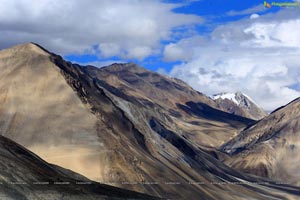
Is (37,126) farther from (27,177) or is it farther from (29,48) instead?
(27,177)

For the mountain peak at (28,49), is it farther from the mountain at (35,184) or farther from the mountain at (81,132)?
the mountain at (35,184)

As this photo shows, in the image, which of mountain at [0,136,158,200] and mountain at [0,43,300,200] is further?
mountain at [0,43,300,200]

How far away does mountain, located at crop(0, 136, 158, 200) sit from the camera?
49812 millimetres

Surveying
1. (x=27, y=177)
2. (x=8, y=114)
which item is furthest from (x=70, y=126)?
(x=27, y=177)

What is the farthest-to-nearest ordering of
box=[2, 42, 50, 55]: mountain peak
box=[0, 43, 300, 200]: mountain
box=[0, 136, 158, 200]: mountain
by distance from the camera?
1. box=[2, 42, 50, 55]: mountain peak
2. box=[0, 43, 300, 200]: mountain
3. box=[0, 136, 158, 200]: mountain

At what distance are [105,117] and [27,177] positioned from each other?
80181 millimetres

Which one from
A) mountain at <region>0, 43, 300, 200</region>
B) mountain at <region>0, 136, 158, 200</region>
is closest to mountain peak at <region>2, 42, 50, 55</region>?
mountain at <region>0, 43, 300, 200</region>

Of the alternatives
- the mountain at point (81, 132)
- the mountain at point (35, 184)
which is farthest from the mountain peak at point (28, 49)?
the mountain at point (35, 184)

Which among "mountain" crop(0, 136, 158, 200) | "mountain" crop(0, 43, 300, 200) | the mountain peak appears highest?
the mountain peak

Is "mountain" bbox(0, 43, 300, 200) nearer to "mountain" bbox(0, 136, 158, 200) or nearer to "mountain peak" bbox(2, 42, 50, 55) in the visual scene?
"mountain peak" bbox(2, 42, 50, 55)

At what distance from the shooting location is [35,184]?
5300cm

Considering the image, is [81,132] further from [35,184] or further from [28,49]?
[35,184]

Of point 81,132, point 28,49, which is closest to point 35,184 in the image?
point 81,132

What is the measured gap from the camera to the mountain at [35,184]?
49.8m
